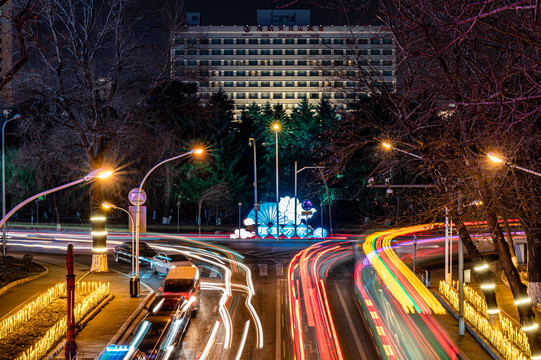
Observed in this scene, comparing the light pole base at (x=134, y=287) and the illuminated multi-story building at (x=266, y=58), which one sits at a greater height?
the illuminated multi-story building at (x=266, y=58)

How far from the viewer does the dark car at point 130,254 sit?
3231 centimetres

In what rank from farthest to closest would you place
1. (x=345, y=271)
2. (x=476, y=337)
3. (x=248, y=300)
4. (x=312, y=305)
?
(x=345, y=271) → (x=248, y=300) → (x=312, y=305) → (x=476, y=337)

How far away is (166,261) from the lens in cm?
2956

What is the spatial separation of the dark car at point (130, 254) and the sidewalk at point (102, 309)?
2402mm

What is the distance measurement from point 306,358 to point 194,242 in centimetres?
2959

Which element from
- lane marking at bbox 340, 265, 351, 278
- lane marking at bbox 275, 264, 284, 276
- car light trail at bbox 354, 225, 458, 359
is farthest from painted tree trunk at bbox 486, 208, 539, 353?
lane marking at bbox 275, 264, 284, 276

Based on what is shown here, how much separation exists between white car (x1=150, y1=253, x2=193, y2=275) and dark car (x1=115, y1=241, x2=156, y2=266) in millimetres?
1125

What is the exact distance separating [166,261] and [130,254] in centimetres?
483

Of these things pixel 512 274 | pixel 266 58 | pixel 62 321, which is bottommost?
pixel 62 321

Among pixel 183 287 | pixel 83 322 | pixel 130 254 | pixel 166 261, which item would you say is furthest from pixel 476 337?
pixel 130 254

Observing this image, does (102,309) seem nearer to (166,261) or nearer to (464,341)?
(166,261)

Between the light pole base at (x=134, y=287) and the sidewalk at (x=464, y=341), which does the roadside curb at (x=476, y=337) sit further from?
the light pole base at (x=134, y=287)

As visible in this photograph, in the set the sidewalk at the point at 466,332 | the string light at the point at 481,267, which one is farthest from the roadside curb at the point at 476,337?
the string light at the point at 481,267

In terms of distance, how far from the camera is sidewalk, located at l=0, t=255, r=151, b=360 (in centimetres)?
1678
